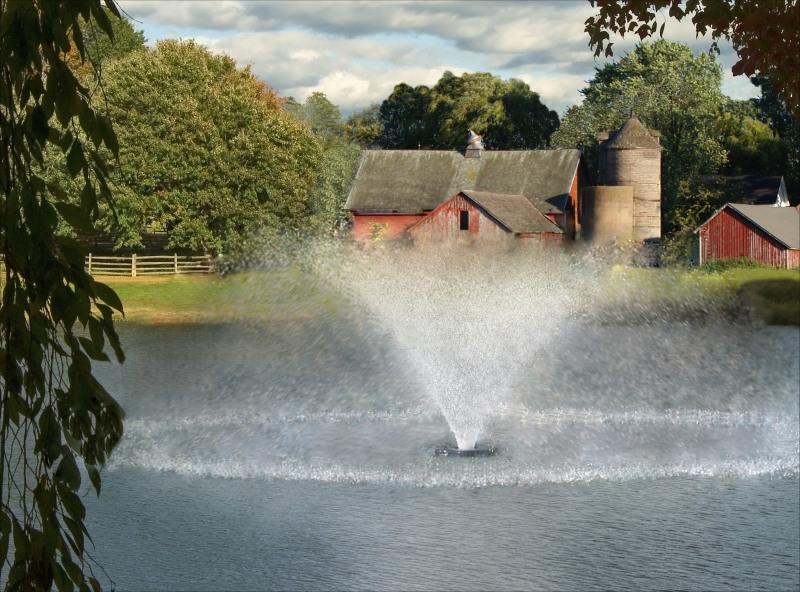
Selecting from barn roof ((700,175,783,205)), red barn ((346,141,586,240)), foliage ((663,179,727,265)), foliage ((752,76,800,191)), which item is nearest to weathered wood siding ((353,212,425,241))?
red barn ((346,141,586,240))

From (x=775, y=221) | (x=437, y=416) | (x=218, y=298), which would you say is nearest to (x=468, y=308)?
(x=437, y=416)

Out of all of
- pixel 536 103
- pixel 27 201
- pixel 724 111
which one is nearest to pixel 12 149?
pixel 27 201

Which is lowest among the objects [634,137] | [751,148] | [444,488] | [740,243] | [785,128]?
[444,488]

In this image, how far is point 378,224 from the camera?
7562 centimetres

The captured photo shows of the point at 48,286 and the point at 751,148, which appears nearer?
the point at 48,286

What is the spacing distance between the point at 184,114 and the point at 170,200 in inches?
192

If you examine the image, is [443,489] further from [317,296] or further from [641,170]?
[641,170]

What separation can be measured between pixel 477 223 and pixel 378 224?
1006cm

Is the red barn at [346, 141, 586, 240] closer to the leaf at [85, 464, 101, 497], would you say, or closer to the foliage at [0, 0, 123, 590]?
the leaf at [85, 464, 101, 497]

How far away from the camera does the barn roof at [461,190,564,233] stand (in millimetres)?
67375

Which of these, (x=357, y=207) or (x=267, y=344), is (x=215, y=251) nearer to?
(x=357, y=207)

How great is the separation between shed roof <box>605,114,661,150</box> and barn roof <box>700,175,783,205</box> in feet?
26.6


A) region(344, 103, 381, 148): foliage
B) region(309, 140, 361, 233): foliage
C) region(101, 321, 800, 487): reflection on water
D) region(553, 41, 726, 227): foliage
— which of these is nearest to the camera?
region(101, 321, 800, 487): reflection on water

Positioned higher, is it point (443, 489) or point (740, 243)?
point (740, 243)
